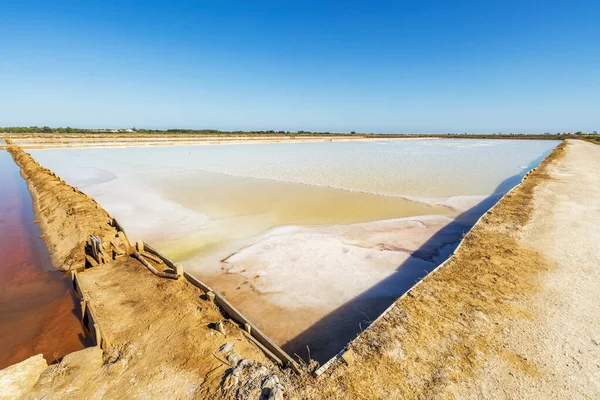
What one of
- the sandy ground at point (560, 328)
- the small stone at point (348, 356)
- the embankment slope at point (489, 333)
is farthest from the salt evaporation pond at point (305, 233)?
the sandy ground at point (560, 328)

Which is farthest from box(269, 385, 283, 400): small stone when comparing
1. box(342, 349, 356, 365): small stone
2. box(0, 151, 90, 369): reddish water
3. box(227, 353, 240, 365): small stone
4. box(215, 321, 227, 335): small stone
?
box(0, 151, 90, 369): reddish water

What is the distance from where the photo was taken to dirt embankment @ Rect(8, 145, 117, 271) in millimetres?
7211

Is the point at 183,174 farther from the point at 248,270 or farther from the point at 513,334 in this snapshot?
the point at 513,334

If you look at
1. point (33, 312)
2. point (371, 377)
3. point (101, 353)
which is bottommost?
point (33, 312)

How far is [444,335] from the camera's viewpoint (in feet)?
12.6

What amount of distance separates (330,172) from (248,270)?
1434 centimetres

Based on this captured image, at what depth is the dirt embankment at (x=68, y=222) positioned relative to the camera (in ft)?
23.7

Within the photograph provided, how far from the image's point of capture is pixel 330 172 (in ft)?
65.3

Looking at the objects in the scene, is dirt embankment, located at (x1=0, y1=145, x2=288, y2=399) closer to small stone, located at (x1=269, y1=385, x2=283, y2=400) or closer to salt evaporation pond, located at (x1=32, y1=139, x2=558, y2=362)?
small stone, located at (x1=269, y1=385, x2=283, y2=400)

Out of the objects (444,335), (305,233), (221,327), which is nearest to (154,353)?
(221,327)

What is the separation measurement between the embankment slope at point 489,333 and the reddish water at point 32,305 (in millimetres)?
4313

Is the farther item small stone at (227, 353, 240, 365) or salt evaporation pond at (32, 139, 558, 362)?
salt evaporation pond at (32, 139, 558, 362)

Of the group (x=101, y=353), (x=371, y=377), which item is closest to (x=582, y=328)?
(x=371, y=377)

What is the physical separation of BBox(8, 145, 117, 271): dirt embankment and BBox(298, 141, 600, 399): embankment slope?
22.1 ft
